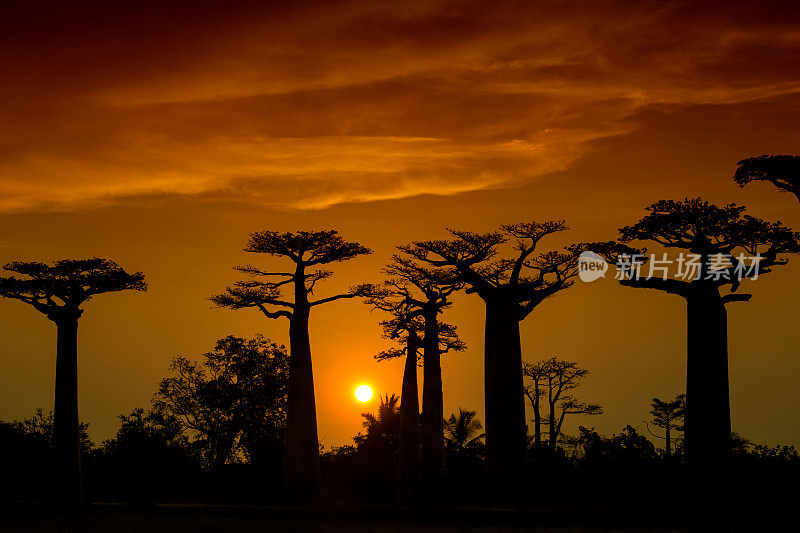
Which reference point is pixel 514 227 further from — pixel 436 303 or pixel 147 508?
pixel 147 508

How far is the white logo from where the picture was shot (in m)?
22.3

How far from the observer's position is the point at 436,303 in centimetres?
3056

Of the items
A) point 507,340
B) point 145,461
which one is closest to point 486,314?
point 507,340

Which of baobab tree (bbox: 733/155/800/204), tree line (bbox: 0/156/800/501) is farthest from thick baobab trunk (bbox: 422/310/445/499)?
baobab tree (bbox: 733/155/800/204)

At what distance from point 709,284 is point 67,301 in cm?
1604

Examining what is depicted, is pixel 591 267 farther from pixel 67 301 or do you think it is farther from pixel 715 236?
pixel 67 301

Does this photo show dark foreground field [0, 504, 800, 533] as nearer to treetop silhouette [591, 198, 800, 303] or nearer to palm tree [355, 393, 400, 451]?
treetop silhouette [591, 198, 800, 303]

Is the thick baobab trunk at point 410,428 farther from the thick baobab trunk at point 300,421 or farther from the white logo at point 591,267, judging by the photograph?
the white logo at point 591,267

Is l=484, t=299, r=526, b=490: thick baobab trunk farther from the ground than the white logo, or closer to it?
closer to it

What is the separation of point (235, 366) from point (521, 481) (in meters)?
17.7

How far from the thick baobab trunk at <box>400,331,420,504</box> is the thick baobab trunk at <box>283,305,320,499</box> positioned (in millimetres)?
2799

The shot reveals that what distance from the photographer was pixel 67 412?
24.5 m

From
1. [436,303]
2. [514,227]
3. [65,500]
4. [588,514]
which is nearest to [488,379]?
[514,227]

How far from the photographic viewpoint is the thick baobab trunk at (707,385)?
19703 mm
